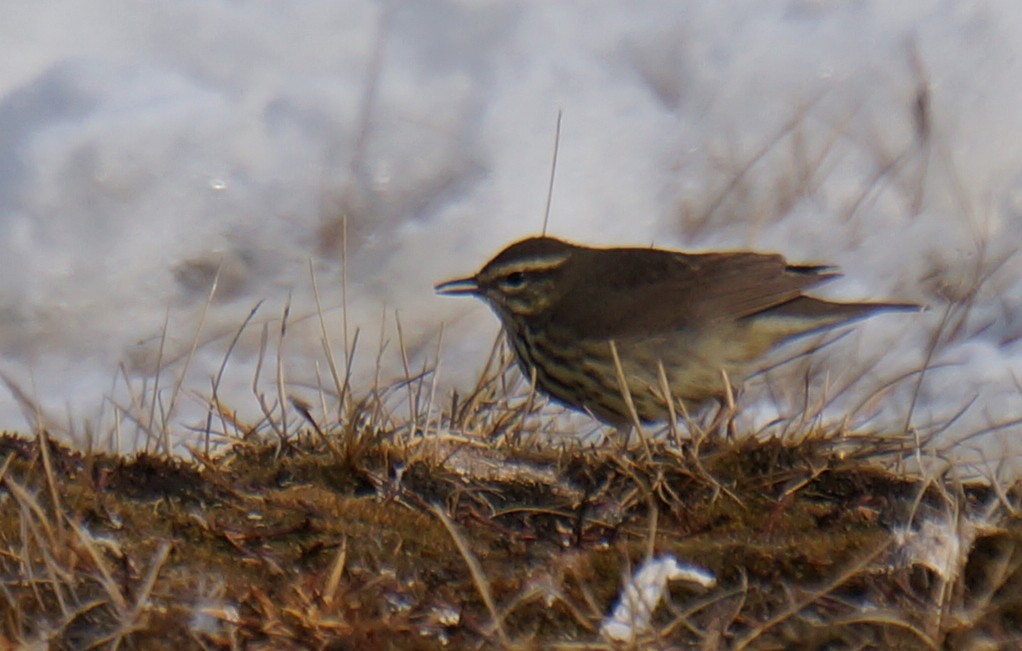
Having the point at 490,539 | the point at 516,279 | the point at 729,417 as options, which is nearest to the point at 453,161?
the point at 516,279

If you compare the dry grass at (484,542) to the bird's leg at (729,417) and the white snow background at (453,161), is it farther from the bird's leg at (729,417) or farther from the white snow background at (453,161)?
the white snow background at (453,161)

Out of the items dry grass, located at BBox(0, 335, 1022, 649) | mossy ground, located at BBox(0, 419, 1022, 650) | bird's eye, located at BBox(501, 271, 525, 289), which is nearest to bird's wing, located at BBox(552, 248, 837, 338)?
bird's eye, located at BBox(501, 271, 525, 289)

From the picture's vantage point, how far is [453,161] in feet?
24.4

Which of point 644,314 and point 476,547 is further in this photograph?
point 644,314

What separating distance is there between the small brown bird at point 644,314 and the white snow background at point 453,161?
0.71 meters

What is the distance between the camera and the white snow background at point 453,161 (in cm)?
679

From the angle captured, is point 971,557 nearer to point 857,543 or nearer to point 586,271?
point 857,543

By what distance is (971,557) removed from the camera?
356 cm

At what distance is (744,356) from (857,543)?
82.6 inches

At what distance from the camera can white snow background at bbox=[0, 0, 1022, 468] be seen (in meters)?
6.79

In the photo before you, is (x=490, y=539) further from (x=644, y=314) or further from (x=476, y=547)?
(x=644, y=314)

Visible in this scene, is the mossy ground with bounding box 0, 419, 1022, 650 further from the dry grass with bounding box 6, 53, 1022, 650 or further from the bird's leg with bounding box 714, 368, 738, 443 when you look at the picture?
the bird's leg with bounding box 714, 368, 738, 443

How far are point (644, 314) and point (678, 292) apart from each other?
0.54 feet

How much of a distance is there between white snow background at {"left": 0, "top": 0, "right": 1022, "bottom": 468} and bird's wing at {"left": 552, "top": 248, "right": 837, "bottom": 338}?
0.78 meters
